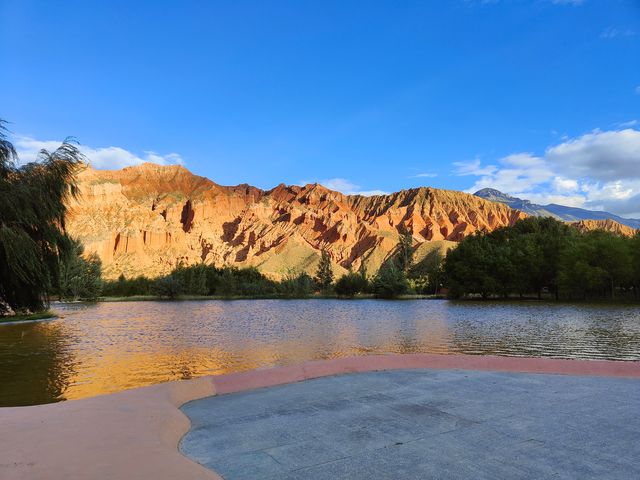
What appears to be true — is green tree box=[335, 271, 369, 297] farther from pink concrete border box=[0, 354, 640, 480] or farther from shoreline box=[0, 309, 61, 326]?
pink concrete border box=[0, 354, 640, 480]

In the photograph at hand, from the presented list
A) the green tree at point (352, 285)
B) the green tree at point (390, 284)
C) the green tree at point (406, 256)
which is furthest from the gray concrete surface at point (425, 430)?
the green tree at point (406, 256)

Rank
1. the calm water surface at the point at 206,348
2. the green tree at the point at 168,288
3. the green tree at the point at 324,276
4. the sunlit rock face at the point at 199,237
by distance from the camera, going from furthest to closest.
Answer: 1. the sunlit rock face at the point at 199,237
2. the green tree at the point at 324,276
3. the green tree at the point at 168,288
4. the calm water surface at the point at 206,348

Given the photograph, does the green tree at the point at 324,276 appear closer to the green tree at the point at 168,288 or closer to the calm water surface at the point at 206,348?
the green tree at the point at 168,288

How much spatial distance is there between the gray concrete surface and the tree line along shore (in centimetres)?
851

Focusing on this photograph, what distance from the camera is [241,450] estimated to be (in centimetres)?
464

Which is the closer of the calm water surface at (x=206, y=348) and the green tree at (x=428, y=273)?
the calm water surface at (x=206, y=348)

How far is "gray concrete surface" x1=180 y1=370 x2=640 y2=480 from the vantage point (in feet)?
13.1

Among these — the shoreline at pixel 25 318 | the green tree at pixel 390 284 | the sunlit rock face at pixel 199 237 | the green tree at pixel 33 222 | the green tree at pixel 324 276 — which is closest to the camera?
the green tree at pixel 33 222

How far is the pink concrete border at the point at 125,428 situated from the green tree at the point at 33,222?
664 centimetres

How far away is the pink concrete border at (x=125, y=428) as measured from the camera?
12.9ft

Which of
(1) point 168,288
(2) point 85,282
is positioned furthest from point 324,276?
(2) point 85,282

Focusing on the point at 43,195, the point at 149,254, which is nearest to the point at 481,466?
the point at 43,195

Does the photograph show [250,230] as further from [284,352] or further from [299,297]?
[284,352]

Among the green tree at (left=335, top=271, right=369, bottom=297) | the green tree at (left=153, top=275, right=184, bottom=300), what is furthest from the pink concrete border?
the green tree at (left=335, top=271, right=369, bottom=297)
